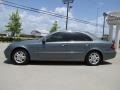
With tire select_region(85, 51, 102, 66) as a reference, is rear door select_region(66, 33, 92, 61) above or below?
above

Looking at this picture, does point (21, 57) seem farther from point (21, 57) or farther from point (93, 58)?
point (93, 58)

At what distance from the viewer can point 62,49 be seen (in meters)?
11.1

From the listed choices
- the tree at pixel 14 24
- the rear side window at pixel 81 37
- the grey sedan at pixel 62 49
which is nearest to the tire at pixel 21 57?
the grey sedan at pixel 62 49

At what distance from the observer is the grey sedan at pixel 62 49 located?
10961 millimetres

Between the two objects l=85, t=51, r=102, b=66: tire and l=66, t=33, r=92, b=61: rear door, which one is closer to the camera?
l=66, t=33, r=92, b=61: rear door

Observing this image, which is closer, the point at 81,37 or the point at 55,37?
the point at 55,37

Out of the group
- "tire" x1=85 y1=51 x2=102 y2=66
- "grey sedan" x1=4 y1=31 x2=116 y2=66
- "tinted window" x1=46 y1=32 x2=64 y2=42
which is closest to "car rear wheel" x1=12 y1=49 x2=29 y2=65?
"grey sedan" x1=4 y1=31 x2=116 y2=66

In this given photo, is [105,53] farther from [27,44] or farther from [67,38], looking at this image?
[27,44]

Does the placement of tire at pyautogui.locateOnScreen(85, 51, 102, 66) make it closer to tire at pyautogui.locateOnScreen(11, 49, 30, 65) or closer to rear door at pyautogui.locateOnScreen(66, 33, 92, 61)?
rear door at pyautogui.locateOnScreen(66, 33, 92, 61)

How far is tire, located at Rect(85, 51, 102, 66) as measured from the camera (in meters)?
11.4

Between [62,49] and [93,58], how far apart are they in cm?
148
